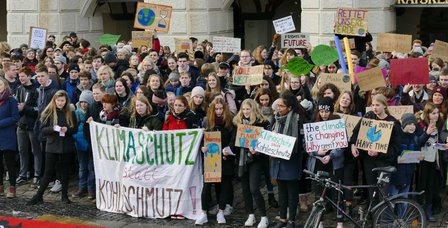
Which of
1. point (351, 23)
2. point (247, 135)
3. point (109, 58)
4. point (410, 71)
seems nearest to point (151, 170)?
point (247, 135)

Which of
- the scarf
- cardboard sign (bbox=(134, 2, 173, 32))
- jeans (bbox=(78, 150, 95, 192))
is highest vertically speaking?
cardboard sign (bbox=(134, 2, 173, 32))

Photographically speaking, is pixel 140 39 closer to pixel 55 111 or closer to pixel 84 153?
pixel 84 153

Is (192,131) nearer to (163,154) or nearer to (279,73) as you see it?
(163,154)

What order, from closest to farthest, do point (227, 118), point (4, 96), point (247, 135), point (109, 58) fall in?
point (247, 135) < point (227, 118) < point (4, 96) < point (109, 58)

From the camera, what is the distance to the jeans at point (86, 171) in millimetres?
12453

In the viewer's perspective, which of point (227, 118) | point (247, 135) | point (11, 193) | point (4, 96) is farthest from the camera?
point (11, 193)

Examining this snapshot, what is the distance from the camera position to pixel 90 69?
47.4 ft

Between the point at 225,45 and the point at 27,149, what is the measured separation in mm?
4559

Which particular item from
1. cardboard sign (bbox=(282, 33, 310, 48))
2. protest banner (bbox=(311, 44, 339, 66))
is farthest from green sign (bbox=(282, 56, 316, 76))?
cardboard sign (bbox=(282, 33, 310, 48))

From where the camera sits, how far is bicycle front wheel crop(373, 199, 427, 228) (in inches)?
383

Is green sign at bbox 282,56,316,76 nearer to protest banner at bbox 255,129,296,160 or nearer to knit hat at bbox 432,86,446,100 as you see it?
knit hat at bbox 432,86,446,100

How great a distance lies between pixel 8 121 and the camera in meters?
12.4

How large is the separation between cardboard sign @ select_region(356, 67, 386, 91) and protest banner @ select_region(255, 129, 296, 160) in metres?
1.77

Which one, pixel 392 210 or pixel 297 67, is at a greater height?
pixel 297 67
